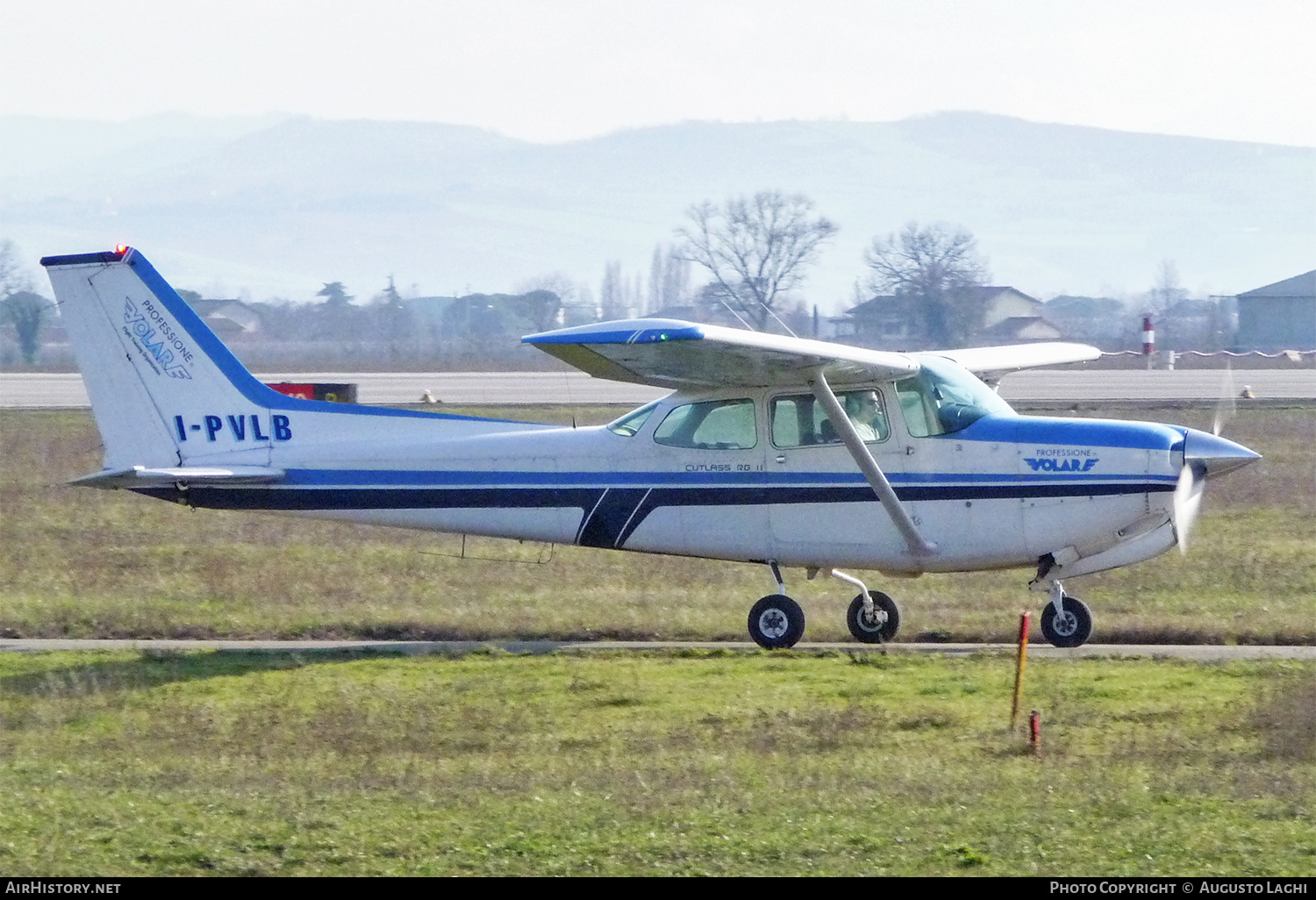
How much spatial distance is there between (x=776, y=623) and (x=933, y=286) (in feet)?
152

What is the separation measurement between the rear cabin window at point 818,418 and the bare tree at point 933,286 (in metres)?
42.8

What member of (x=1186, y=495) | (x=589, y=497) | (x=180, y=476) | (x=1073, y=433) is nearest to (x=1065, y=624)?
(x=1186, y=495)

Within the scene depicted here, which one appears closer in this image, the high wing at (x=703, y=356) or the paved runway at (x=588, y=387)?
the high wing at (x=703, y=356)

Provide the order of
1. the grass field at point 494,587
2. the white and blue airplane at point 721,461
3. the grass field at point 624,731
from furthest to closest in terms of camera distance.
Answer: the grass field at point 494,587 < the white and blue airplane at point 721,461 < the grass field at point 624,731

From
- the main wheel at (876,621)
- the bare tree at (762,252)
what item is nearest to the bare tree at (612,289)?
the bare tree at (762,252)

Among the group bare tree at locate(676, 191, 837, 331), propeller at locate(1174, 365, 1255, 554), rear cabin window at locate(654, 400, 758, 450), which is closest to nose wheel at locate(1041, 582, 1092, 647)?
propeller at locate(1174, 365, 1255, 554)

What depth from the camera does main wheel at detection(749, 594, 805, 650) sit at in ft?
40.5

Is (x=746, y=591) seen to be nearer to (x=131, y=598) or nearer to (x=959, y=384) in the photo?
(x=959, y=384)

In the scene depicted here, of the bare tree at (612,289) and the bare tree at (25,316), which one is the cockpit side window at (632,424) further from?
the bare tree at (612,289)

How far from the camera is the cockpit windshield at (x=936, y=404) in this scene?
39.7 feet

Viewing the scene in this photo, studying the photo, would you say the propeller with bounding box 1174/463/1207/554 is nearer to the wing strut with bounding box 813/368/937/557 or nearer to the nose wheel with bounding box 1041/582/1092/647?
the nose wheel with bounding box 1041/582/1092/647

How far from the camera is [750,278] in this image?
145ft

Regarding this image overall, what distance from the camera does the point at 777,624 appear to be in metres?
12.4
